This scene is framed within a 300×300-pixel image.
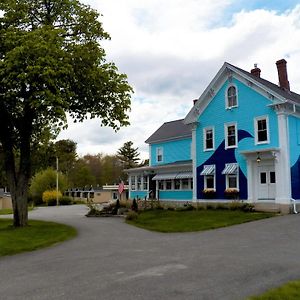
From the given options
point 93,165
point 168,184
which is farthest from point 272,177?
point 93,165

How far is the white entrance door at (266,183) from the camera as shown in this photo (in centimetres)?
2361

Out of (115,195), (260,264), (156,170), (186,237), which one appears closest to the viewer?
(260,264)

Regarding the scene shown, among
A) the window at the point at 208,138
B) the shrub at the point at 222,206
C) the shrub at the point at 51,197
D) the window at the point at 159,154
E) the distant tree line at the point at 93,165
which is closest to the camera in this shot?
the shrub at the point at 222,206

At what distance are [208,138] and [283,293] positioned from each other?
2170 cm

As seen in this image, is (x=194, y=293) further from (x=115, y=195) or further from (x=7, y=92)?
(x=115, y=195)

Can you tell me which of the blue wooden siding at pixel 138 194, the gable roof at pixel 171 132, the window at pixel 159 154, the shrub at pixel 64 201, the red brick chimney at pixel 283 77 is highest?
the red brick chimney at pixel 283 77

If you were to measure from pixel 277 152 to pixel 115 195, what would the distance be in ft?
148

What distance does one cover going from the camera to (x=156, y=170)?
3412cm

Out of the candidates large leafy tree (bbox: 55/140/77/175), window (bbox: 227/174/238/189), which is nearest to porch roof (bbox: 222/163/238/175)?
window (bbox: 227/174/238/189)

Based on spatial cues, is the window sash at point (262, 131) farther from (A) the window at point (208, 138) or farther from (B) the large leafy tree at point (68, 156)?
(B) the large leafy tree at point (68, 156)

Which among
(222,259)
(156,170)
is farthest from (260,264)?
(156,170)

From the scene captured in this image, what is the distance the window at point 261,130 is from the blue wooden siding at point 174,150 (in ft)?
33.2

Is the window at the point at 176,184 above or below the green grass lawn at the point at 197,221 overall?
above

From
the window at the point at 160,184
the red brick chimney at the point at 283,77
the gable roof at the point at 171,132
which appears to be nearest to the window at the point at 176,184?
the window at the point at 160,184
